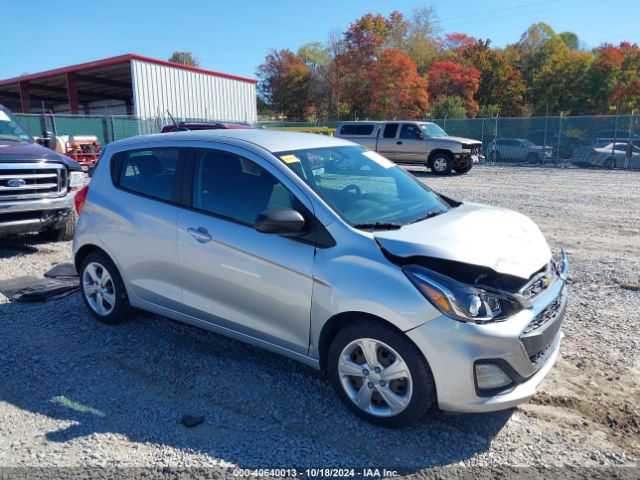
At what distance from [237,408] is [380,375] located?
3.39 feet

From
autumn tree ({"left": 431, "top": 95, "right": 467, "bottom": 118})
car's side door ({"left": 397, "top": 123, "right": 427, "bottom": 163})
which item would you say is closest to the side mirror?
car's side door ({"left": 397, "top": 123, "right": 427, "bottom": 163})

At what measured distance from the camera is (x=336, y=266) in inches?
127

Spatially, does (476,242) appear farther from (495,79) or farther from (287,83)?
(287,83)

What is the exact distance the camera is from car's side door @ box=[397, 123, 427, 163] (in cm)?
1945

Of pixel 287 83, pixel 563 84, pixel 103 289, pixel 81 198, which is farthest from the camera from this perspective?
pixel 287 83

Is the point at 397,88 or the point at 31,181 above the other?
the point at 397,88

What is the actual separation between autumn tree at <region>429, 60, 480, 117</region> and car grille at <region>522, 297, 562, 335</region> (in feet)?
130

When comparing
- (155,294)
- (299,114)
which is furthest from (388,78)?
(155,294)

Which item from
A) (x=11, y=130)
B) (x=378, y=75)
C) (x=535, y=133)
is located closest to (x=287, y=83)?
(x=378, y=75)

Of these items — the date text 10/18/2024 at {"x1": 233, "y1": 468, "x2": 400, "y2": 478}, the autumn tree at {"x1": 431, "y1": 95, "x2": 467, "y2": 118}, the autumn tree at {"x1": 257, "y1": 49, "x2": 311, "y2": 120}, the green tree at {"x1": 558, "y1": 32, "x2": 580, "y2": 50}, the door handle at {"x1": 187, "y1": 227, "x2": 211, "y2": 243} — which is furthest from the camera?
the green tree at {"x1": 558, "y1": 32, "x2": 580, "y2": 50}

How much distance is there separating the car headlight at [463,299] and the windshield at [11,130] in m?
7.41

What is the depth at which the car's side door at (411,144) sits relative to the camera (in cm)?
1945

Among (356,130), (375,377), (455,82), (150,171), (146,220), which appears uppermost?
(455,82)

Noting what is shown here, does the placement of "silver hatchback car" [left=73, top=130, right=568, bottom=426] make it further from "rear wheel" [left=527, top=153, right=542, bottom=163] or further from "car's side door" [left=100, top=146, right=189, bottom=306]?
"rear wheel" [left=527, top=153, right=542, bottom=163]
